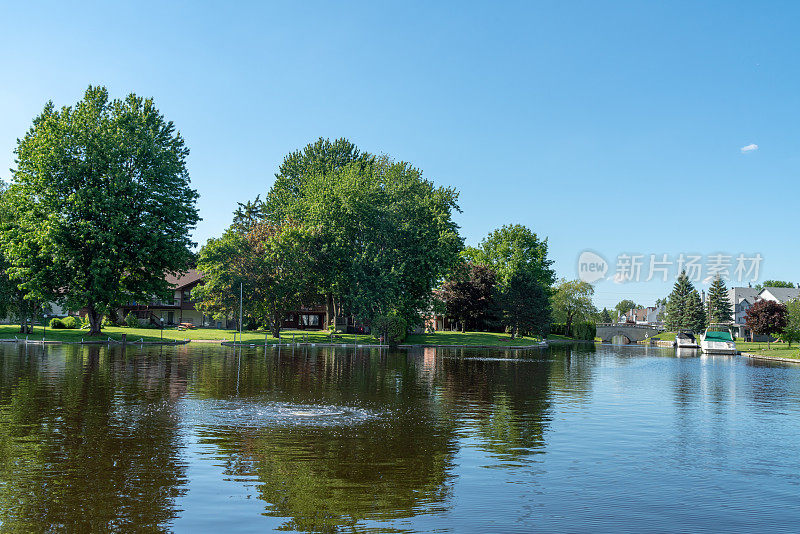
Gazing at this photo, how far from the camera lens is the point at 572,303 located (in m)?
130

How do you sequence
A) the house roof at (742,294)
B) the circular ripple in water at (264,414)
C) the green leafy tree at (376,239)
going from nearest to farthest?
1. the circular ripple in water at (264,414)
2. the green leafy tree at (376,239)
3. the house roof at (742,294)

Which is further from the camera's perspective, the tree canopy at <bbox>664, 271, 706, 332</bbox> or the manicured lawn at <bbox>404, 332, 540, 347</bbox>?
the tree canopy at <bbox>664, 271, 706, 332</bbox>

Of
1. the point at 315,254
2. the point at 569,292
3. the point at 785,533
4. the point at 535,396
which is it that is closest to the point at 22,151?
the point at 315,254

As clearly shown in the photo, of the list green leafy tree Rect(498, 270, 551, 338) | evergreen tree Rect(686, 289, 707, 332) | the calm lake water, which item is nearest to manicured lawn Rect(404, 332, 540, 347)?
green leafy tree Rect(498, 270, 551, 338)

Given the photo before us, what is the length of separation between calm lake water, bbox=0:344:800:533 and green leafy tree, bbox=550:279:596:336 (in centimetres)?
10287

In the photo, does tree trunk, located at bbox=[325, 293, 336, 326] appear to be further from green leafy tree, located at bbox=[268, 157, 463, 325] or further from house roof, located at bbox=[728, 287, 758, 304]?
house roof, located at bbox=[728, 287, 758, 304]

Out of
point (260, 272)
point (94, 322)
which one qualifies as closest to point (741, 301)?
point (260, 272)

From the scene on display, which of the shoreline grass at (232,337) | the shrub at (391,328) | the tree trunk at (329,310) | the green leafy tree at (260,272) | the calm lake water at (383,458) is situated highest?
the green leafy tree at (260,272)

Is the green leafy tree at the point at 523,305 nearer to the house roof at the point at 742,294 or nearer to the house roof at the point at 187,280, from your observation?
the house roof at the point at 187,280

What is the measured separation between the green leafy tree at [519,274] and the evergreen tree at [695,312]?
39.2 m

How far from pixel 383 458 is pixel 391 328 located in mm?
57035

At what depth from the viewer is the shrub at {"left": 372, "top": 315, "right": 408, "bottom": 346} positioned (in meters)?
69.1

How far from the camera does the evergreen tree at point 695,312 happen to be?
133125 millimetres

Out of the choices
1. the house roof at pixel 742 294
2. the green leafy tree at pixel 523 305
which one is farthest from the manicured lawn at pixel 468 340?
the house roof at pixel 742 294
